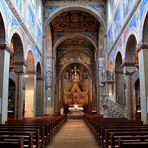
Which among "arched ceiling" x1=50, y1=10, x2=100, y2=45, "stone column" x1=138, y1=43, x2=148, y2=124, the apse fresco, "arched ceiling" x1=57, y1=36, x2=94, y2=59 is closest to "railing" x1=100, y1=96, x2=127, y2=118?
"stone column" x1=138, y1=43, x2=148, y2=124

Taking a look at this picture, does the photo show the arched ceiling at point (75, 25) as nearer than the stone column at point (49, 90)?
No

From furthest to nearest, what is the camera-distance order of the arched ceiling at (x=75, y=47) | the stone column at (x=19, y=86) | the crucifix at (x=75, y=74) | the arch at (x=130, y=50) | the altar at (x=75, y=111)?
1. the crucifix at (x=75, y=74)
2. the arched ceiling at (x=75, y=47)
3. the altar at (x=75, y=111)
4. the stone column at (x=19, y=86)
5. the arch at (x=130, y=50)

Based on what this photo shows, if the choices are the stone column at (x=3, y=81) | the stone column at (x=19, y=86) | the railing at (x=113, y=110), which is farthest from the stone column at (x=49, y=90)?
the stone column at (x=3, y=81)

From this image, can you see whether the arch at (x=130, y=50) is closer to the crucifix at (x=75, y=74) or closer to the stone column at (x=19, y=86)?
the stone column at (x=19, y=86)

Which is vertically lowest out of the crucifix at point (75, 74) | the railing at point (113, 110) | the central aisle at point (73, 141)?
the central aisle at point (73, 141)

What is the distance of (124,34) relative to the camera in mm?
16359

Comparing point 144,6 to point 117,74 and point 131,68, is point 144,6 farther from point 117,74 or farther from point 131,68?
point 117,74

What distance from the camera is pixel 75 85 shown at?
40969 mm

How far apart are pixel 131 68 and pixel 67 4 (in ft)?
36.2

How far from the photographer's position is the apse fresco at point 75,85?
4025cm

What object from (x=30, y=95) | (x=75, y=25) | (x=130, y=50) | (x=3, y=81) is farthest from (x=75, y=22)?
(x=3, y=81)

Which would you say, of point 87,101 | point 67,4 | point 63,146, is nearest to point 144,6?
point 63,146

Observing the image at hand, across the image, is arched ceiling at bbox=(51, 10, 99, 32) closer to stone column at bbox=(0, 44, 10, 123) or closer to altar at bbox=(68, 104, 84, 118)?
A: altar at bbox=(68, 104, 84, 118)

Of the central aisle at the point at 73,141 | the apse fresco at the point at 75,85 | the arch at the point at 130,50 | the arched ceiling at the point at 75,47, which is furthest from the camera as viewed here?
the apse fresco at the point at 75,85
